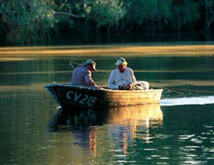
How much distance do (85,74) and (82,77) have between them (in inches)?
3.9

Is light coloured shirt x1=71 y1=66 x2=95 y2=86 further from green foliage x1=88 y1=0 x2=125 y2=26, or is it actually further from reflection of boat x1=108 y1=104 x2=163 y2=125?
green foliage x1=88 y1=0 x2=125 y2=26

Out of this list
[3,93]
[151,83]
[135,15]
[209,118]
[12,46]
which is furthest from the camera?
[135,15]

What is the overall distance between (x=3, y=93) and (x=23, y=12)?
30691mm

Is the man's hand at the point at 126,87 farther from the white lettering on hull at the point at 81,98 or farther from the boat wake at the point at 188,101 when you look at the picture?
the boat wake at the point at 188,101

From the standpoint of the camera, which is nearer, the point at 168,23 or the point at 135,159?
the point at 135,159

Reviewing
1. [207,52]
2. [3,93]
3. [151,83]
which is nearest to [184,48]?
[207,52]

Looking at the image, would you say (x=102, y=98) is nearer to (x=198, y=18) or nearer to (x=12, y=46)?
(x=12, y=46)

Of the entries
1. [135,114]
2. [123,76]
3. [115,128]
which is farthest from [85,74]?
[115,128]

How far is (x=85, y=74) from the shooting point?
64.0ft

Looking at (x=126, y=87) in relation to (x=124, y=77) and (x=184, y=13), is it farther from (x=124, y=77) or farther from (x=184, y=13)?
(x=184, y=13)

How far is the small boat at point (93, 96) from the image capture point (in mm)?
19047

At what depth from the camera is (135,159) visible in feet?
43.1

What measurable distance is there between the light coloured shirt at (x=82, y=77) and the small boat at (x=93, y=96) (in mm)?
294

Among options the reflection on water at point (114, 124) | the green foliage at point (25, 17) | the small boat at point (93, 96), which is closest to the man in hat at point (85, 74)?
the small boat at point (93, 96)
